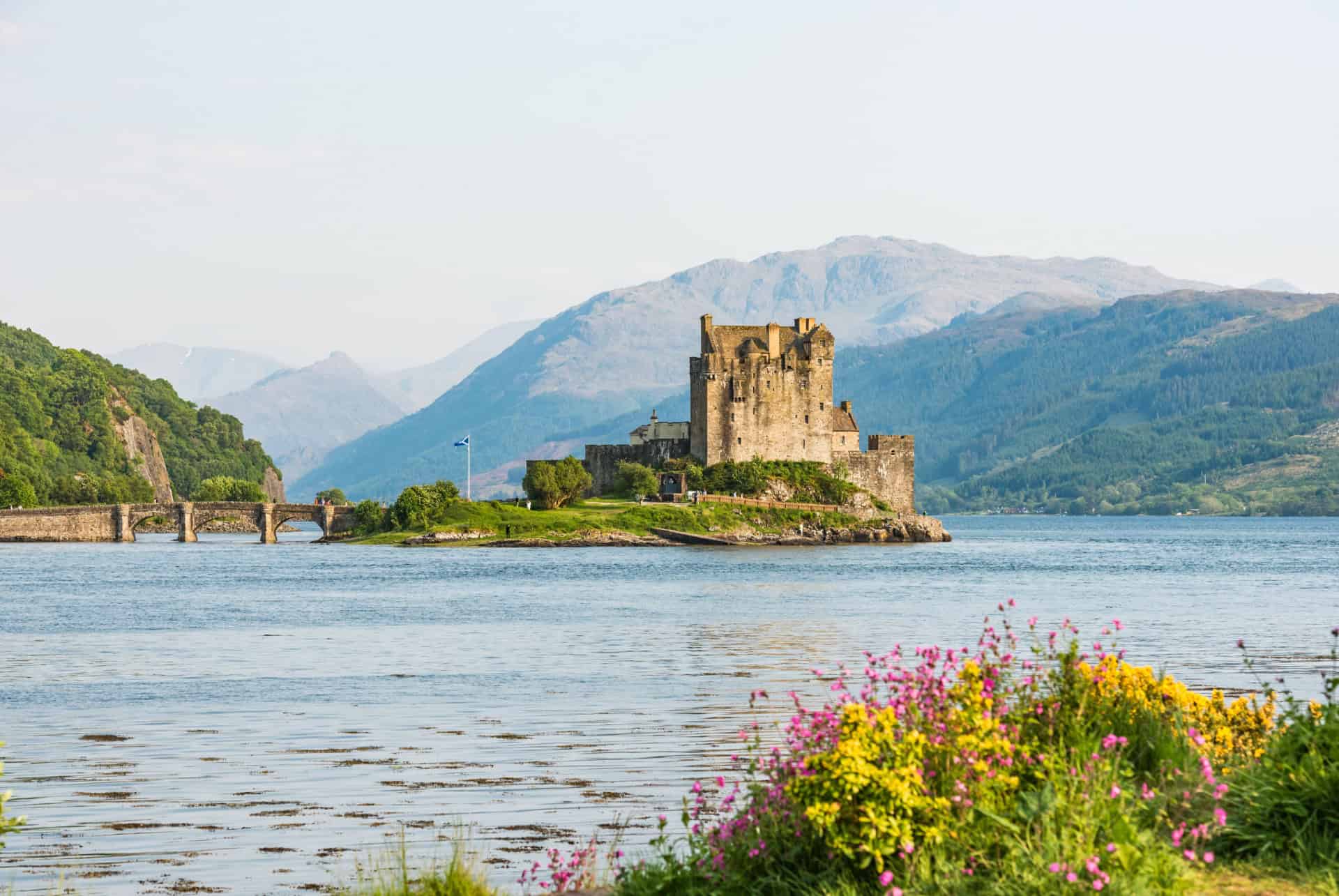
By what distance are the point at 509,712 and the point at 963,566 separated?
76189mm

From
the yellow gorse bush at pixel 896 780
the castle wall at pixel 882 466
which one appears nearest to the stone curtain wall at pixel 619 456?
the castle wall at pixel 882 466

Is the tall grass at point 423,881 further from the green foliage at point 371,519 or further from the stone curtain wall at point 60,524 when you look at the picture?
the stone curtain wall at point 60,524

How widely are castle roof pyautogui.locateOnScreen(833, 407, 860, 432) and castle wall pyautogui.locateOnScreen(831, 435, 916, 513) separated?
244cm

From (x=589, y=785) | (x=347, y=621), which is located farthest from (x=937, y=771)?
(x=347, y=621)

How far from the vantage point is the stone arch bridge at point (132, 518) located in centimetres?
15762

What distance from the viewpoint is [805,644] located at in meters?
45.5

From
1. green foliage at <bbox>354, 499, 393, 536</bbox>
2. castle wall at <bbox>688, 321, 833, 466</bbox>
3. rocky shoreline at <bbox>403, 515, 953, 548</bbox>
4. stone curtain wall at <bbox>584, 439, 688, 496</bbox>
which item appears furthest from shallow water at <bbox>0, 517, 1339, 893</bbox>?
green foliage at <bbox>354, 499, 393, 536</bbox>

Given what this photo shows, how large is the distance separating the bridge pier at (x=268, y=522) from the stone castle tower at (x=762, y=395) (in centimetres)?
4714

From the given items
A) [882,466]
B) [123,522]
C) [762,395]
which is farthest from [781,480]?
[123,522]

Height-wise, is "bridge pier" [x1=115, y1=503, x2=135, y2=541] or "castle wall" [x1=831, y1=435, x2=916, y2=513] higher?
"castle wall" [x1=831, y1=435, x2=916, y2=513]

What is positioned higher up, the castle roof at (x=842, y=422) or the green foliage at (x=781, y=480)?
the castle roof at (x=842, y=422)

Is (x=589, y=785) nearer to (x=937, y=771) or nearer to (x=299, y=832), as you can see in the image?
(x=299, y=832)

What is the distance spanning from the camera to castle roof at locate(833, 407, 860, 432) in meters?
144

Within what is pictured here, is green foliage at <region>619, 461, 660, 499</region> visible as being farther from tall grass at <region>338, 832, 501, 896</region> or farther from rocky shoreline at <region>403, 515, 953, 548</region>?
tall grass at <region>338, 832, 501, 896</region>
